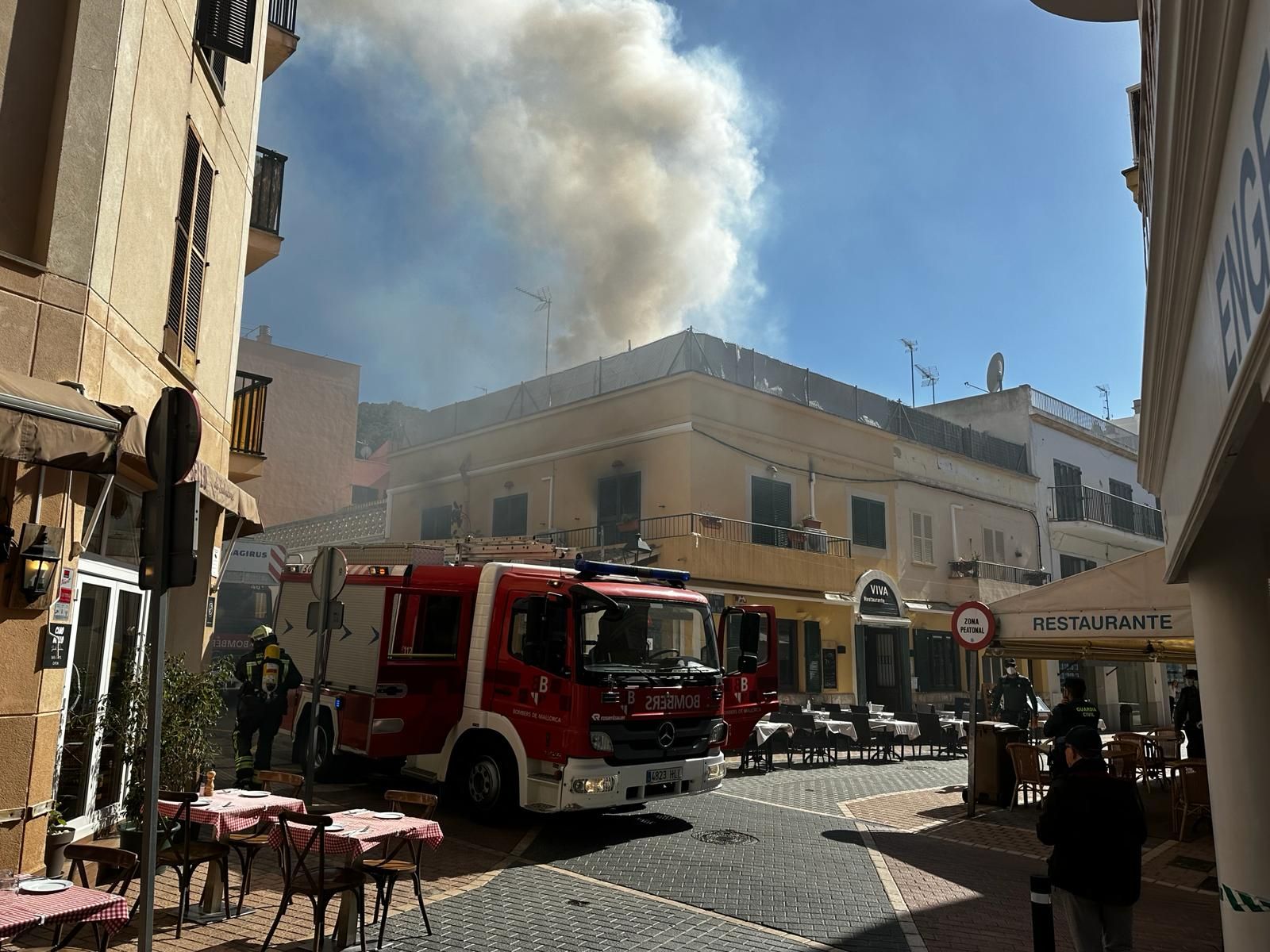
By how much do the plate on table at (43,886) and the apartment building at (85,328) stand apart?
2.14 m

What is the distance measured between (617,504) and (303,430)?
58.9ft

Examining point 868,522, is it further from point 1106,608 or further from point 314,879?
point 314,879

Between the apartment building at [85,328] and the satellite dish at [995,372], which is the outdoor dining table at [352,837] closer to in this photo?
the apartment building at [85,328]

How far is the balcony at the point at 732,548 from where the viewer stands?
19.9 m

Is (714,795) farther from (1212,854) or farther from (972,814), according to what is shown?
(1212,854)

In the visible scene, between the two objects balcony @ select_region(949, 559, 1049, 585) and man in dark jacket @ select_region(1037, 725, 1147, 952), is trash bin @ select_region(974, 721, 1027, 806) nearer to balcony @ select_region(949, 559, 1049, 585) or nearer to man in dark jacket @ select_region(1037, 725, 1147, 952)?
man in dark jacket @ select_region(1037, 725, 1147, 952)

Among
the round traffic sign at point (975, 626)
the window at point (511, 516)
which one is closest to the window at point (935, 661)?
the window at point (511, 516)

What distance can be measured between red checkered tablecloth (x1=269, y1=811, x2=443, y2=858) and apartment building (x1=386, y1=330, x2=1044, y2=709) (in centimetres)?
1370

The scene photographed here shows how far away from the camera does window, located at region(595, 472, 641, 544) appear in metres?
22.0

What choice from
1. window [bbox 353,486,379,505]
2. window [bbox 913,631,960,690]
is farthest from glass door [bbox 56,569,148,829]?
window [bbox 353,486,379,505]

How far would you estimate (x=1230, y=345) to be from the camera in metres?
2.78

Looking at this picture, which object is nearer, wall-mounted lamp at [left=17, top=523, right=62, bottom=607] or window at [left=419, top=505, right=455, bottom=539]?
wall-mounted lamp at [left=17, top=523, right=62, bottom=607]

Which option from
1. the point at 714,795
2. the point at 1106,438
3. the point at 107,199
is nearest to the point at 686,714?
the point at 714,795

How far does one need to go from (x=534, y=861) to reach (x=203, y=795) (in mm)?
2886
